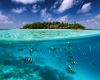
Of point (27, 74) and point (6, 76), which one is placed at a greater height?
point (6, 76)

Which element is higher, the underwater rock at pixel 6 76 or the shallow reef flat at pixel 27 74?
the underwater rock at pixel 6 76

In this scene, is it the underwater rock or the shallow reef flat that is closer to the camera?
the underwater rock

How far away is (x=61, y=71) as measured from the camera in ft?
46.2

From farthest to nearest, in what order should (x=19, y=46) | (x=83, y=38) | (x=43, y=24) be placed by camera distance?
(x=43, y=24)
(x=83, y=38)
(x=19, y=46)

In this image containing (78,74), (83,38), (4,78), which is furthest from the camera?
(83,38)

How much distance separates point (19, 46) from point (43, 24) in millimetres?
65241

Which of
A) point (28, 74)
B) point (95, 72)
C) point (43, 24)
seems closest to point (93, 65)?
point (95, 72)

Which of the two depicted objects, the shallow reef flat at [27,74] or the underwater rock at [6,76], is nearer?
the underwater rock at [6,76]

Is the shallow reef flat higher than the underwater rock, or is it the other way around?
the underwater rock

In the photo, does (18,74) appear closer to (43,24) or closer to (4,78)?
(4,78)

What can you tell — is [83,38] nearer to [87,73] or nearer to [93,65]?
[93,65]

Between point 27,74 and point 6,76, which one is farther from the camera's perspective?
point 27,74

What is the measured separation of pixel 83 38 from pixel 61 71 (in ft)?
68.8

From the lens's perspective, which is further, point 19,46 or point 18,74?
point 19,46
